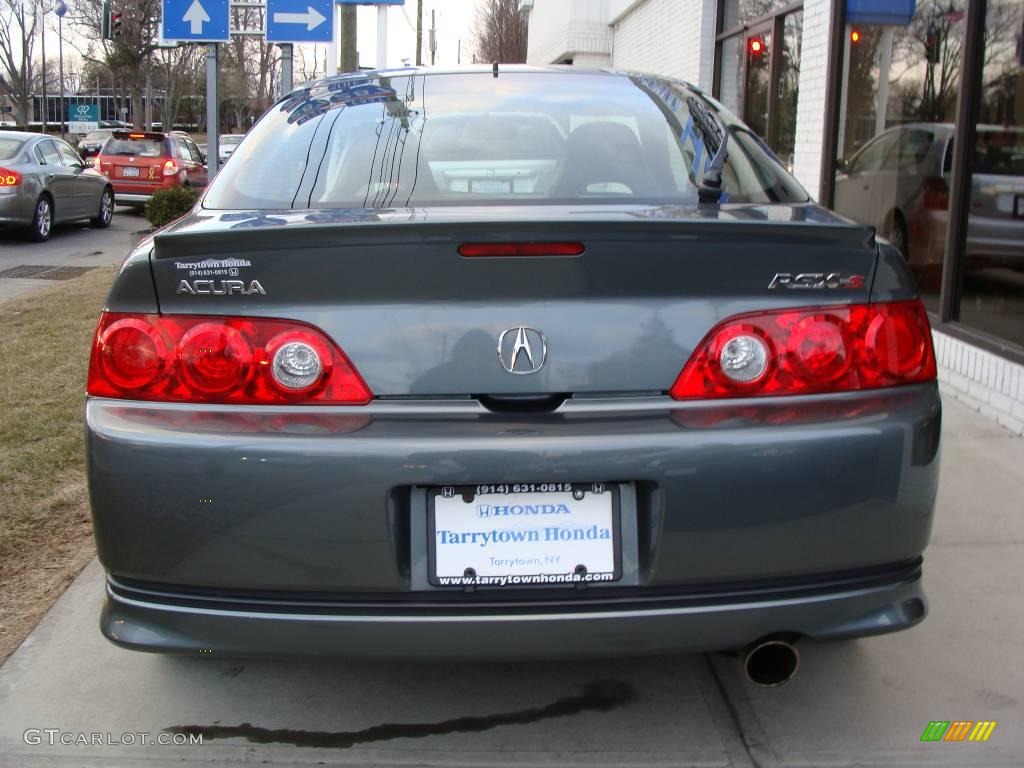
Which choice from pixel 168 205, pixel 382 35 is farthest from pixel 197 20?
pixel 382 35

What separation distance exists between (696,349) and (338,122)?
1.55 metres

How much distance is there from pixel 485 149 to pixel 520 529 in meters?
1.35

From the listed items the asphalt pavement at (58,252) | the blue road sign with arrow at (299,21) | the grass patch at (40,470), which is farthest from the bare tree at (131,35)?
the grass patch at (40,470)

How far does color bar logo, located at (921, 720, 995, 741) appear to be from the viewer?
8.77 ft

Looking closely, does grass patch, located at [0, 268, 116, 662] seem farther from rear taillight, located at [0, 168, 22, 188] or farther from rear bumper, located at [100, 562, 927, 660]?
→ rear taillight, located at [0, 168, 22, 188]

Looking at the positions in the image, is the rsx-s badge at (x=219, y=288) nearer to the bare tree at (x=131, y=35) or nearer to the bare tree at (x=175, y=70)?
the bare tree at (x=131, y=35)

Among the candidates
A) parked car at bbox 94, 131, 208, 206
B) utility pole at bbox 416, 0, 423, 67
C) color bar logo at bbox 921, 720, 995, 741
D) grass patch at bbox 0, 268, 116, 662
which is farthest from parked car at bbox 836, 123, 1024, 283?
utility pole at bbox 416, 0, 423, 67

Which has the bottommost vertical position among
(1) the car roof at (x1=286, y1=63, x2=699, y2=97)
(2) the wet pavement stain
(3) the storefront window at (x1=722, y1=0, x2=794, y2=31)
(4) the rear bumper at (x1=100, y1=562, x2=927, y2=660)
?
(2) the wet pavement stain

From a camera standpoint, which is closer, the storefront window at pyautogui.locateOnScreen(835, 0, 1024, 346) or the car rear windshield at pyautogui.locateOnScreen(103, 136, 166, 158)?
the storefront window at pyautogui.locateOnScreen(835, 0, 1024, 346)

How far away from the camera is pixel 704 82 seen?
12.9 metres

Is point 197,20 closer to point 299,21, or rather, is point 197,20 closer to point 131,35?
point 299,21

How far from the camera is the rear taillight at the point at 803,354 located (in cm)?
229

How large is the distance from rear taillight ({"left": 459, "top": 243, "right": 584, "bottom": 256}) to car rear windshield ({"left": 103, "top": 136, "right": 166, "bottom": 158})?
19.2 metres

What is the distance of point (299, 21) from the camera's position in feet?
36.0
